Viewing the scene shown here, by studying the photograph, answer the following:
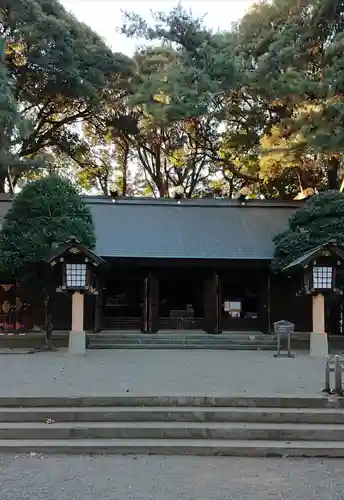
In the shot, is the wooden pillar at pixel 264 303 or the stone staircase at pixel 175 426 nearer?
the stone staircase at pixel 175 426

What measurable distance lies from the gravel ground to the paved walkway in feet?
4.81

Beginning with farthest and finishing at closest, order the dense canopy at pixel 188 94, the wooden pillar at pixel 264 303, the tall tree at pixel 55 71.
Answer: the tall tree at pixel 55 71 → the dense canopy at pixel 188 94 → the wooden pillar at pixel 264 303

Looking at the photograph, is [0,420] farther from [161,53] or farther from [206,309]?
[161,53]

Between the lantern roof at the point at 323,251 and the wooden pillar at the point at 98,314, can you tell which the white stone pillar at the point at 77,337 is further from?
the lantern roof at the point at 323,251

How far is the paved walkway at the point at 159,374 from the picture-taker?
694 centimetres

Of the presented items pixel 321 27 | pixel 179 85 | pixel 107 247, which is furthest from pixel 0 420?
pixel 321 27

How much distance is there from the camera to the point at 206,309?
15.4 metres

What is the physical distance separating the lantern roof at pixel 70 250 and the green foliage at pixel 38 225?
1.72 ft

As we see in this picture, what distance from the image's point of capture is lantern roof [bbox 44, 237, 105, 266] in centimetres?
1186

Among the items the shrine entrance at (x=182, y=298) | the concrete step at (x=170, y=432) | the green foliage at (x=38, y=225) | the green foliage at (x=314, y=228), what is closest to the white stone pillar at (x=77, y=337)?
the green foliage at (x=38, y=225)

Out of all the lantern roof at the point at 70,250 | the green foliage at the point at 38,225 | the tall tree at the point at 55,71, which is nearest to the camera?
the lantern roof at the point at 70,250

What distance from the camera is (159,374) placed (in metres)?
8.57

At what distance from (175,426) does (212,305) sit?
31.4 feet

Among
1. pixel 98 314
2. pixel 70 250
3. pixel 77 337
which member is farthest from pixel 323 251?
pixel 98 314
